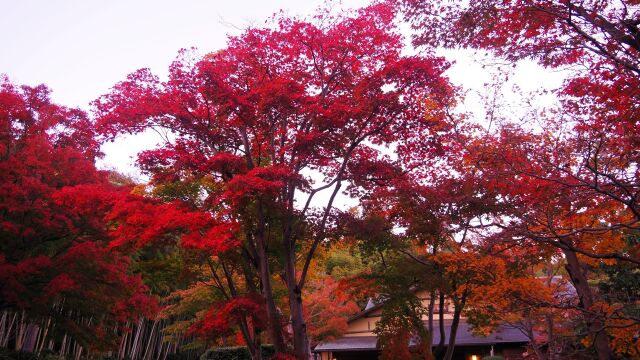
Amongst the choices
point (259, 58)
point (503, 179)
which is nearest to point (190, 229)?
point (259, 58)

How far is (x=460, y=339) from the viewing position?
17.0 metres

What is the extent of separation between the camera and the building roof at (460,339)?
16422mm

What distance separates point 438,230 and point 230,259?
4994 millimetres

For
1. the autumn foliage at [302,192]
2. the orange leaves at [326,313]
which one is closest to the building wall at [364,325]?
the orange leaves at [326,313]

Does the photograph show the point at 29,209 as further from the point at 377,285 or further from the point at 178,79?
the point at 377,285

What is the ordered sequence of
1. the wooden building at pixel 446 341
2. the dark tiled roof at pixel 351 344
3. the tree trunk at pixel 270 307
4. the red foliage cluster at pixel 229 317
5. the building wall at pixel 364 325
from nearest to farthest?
the red foliage cluster at pixel 229 317 < the tree trunk at pixel 270 307 < the wooden building at pixel 446 341 < the dark tiled roof at pixel 351 344 < the building wall at pixel 364 325

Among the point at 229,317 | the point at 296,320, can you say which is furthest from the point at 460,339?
the point at 229,317

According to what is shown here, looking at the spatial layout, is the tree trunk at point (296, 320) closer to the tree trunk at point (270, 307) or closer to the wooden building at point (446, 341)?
the tree trunk at point (270, 307)

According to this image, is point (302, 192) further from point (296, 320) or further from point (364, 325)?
point (364, 325)

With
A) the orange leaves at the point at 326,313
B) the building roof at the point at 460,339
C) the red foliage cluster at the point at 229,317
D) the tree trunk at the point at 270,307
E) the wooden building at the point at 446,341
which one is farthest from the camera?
the orange leaves at the point at 326,313

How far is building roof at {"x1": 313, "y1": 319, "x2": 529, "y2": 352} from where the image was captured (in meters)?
16.4

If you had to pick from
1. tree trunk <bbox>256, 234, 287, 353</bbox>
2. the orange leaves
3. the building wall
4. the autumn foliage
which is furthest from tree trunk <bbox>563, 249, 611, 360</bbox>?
the orange leaves

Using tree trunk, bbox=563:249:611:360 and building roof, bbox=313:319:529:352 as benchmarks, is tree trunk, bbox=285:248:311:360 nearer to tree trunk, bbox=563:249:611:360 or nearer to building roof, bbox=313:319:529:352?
tree trunk, bbox=563:249:611:360

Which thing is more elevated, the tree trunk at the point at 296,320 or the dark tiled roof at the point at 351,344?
the tree trunk at the point at 296,320
